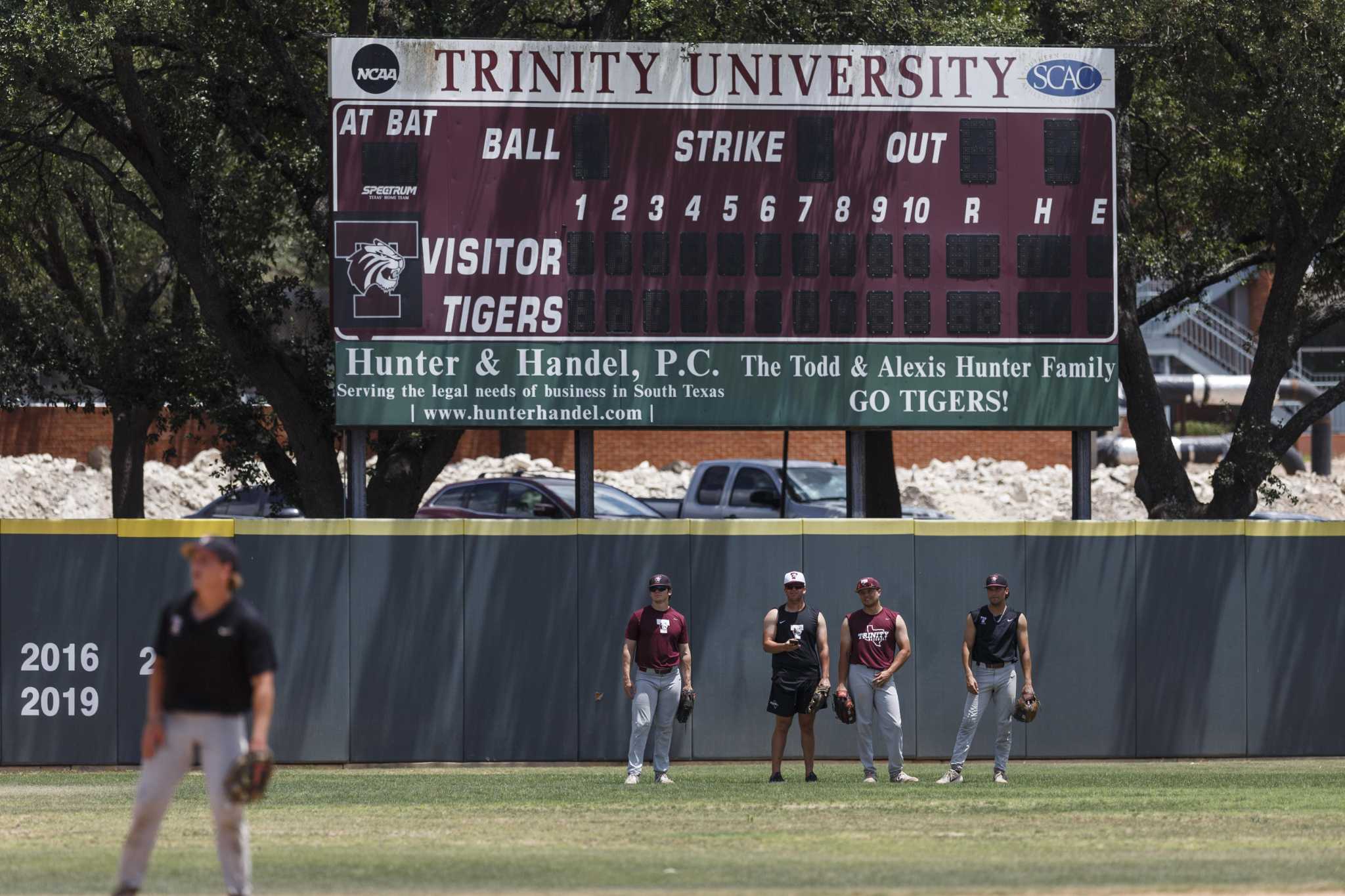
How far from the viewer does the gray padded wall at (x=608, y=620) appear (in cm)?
→ 1853

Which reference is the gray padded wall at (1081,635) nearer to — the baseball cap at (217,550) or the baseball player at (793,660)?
the baseball player at (793,660)

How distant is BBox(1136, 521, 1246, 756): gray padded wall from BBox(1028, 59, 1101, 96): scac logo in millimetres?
4589

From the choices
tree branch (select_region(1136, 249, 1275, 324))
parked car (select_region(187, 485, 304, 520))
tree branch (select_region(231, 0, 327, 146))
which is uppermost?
tree branch (select_region(231, 0, 327, 146))

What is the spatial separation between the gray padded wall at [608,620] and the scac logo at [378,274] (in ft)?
9.96

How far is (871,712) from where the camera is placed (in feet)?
50.6

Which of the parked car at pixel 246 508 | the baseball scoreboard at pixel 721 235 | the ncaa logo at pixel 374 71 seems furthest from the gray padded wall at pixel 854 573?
the parked car at pixel 246 508

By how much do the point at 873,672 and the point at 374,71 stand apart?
24.4ft

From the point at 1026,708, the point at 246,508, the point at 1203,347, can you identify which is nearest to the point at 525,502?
the point at 246,508

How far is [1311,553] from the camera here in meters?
19.4

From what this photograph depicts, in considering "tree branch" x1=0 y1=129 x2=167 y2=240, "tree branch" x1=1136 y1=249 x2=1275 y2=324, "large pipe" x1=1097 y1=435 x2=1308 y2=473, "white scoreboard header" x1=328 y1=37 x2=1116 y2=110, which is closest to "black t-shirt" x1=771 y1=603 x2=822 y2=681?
"white scoreboard header" x1=328 y1=37 x2=1116 y2=110

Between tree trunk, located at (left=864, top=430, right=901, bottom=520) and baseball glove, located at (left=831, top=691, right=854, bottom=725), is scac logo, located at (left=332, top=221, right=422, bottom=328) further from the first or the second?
tree trunk, located at (left=864, top=430, right=901, bottom=520)

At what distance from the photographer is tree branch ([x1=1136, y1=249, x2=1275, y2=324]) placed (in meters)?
23.0

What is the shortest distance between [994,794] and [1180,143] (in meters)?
12.1

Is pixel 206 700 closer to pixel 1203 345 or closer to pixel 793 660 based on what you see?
pixel 793 660
